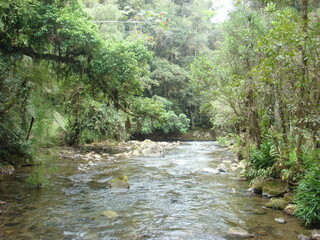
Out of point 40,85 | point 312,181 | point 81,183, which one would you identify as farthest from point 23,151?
point 312,181

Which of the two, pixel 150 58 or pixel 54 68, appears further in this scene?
pixel 150 58

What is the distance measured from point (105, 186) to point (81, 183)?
0.89 meters

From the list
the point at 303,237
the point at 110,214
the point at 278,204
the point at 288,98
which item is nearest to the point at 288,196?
the point at 278,204

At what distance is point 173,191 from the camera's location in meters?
7.79

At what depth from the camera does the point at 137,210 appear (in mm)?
6043

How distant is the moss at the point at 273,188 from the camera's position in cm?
692

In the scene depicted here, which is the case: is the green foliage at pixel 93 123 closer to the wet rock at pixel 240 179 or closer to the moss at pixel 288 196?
the wet rock at pixel 240 179

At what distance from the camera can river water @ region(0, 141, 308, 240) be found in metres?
4.73

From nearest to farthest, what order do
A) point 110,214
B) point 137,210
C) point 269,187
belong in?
1. point 110,214
2. point 137,210
3. point 269,187

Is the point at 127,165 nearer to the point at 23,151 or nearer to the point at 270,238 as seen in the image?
the point at 23,151

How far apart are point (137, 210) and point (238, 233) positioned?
234 cm

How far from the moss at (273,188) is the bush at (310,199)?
1.42m

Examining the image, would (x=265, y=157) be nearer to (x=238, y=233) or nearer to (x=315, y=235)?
(x=315, y=235)

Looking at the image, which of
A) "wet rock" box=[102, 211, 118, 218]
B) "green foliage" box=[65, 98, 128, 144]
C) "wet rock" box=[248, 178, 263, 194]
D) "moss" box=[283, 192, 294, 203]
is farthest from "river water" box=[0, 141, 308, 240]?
"green foliage" box=[65, 98, 128, 144]
